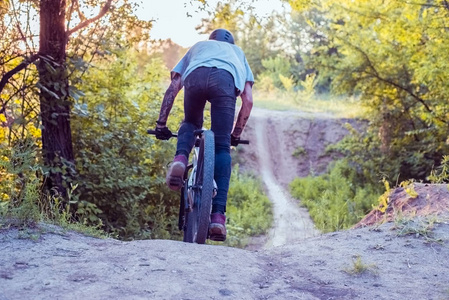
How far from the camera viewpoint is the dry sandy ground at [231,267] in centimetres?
301

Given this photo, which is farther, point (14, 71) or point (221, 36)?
point (14, 71)

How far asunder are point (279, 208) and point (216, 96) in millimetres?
8639

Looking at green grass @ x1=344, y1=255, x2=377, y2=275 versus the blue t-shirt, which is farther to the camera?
the blue t-shirt

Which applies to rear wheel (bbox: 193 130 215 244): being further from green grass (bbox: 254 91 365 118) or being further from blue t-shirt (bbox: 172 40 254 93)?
green grass (bbox: 254 91 365 118)

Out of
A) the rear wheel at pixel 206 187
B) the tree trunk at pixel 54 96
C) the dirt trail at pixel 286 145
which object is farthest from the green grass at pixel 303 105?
the rear wheel at pixel 206 187

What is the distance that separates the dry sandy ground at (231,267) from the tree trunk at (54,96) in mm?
1937

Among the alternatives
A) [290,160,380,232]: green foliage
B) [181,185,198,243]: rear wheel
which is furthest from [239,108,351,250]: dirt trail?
[181,185,198,243]: rear wheel

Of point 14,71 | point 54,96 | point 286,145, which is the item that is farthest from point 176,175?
point 286,145

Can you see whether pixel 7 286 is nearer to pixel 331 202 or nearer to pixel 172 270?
pixel 172 270

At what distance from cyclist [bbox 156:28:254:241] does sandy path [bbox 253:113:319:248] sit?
1.11 metres

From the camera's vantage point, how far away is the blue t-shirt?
15.5ft

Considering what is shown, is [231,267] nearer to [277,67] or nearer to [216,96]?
[216,96]

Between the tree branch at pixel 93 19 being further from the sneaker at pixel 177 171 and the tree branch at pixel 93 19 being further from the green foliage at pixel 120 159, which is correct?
the sneaker at pixel 177 171

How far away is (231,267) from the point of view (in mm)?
3600
